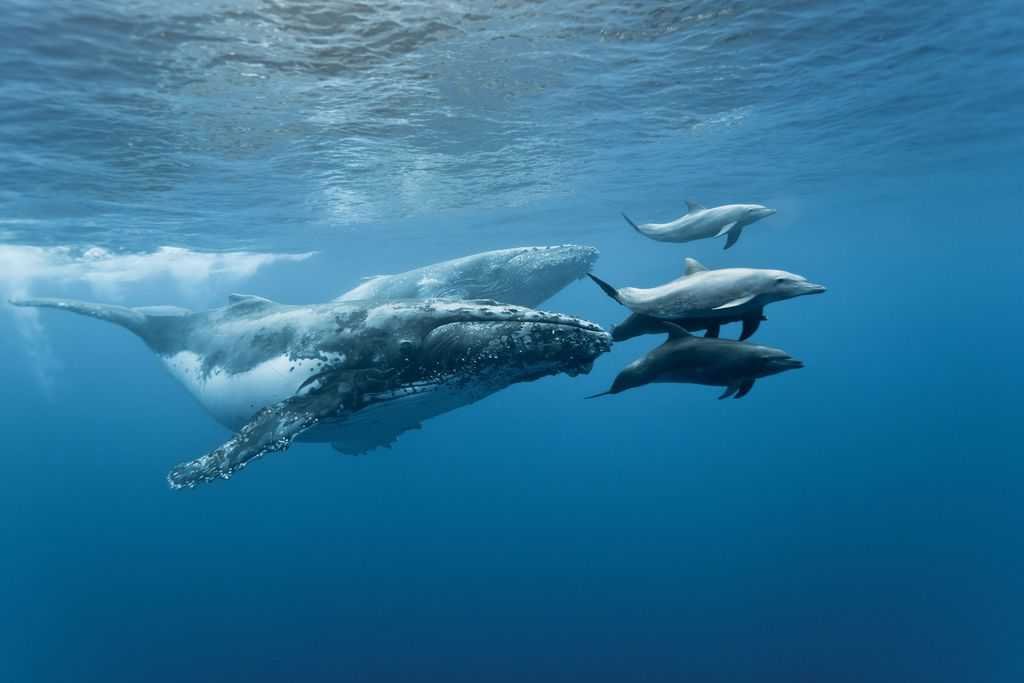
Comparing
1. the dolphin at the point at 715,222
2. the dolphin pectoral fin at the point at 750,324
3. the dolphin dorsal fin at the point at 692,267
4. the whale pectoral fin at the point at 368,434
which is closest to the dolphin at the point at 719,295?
the dolphin pectoral fin at the point at 750,324

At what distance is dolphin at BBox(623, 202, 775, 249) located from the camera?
7.02 meters

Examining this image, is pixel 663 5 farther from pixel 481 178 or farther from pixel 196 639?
pixel 196 639

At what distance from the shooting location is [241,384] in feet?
27.9

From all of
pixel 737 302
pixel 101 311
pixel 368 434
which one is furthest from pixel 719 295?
pixel 101 311

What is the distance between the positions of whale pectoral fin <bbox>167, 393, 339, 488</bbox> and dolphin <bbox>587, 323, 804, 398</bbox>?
329 cm

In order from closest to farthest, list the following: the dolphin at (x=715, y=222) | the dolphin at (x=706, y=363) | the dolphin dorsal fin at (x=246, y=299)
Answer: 1. the dolphin at (x=706, y=363)
2. the dolphin at (x=715, y=222)
3. the dolphin dorsal fin at (x=246, y=299)

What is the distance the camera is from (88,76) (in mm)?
11781

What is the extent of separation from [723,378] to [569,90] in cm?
1342

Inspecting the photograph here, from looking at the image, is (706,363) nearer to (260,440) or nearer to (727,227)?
(727,227)

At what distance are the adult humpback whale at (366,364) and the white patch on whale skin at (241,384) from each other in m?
0.02

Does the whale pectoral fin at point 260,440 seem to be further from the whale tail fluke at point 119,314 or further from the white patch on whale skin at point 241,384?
the whale tail fluke at point 119,314

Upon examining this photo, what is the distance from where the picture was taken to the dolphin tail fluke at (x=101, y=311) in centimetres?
1112

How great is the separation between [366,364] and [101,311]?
755cm

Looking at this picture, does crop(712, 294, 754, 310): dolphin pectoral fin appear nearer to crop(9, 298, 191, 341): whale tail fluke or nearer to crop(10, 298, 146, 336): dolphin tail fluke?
crop(9, 298, 191, 341): whale tail fluke
